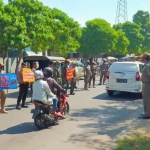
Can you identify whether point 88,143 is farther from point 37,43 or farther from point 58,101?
point 37,43

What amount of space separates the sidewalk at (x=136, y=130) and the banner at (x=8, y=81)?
438 centimetres

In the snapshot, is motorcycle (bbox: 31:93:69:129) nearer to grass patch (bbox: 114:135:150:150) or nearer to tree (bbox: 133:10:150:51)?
grass patch (bbox: 114:135:150:150)

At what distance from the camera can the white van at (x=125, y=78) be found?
42.3 feet

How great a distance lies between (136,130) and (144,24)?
2507 inches

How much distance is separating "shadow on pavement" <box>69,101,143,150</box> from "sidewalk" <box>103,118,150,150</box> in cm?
26

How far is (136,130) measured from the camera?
7.07 m

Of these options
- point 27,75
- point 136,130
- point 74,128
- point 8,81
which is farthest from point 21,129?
point 27,75

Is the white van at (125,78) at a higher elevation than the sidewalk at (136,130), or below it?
→ higher

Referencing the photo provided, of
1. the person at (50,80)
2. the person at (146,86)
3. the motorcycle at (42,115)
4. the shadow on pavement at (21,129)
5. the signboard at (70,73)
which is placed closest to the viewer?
the shadow on pavement at (21,129)

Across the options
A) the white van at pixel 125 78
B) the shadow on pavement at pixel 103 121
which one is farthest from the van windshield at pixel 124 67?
the shadow on pavement at pixel 103 121

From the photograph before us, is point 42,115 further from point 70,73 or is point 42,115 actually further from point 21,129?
point 70,73

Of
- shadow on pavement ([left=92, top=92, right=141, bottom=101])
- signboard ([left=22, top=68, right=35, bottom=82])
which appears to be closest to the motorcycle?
signboard ([left=22, top=68, right=35, bottom=82])

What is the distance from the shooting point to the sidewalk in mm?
6023

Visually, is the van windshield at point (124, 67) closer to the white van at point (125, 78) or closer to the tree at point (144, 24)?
the white van at point (125, 78)
